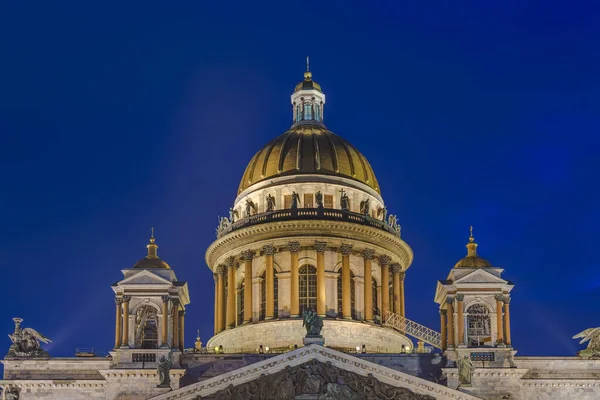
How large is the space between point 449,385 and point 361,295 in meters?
15.0

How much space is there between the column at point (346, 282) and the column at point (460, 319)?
38.0ft

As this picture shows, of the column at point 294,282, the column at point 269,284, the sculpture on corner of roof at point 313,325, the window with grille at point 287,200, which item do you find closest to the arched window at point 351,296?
the column at point 294,282

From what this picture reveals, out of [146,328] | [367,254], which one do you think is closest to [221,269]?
[367,254]

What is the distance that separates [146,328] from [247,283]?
11.4 m

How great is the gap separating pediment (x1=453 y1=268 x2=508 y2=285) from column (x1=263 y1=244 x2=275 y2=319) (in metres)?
14.7

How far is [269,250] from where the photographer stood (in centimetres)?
8962

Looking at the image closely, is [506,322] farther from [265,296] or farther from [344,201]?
[265,296]

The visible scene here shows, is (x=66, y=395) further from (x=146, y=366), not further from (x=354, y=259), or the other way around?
(x=354, y=259)

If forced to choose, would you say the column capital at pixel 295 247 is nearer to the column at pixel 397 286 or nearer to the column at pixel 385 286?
the column at pixel 385 286

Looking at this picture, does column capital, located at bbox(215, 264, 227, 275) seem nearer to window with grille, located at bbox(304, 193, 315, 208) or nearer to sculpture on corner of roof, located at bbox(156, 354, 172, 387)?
window with grille, located at bbox(304, 193, 315, 208)

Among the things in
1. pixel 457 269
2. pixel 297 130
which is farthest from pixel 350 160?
pixel 457 269

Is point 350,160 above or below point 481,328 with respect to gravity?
above

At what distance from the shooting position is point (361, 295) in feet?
294

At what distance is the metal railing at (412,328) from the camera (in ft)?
291
